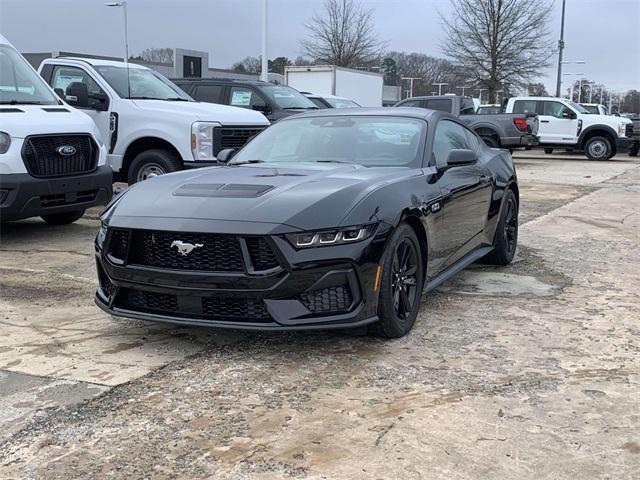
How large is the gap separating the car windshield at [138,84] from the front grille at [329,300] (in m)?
6.43

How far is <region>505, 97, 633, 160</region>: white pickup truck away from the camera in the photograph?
2269cm

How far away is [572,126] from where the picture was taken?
22766 millimetres

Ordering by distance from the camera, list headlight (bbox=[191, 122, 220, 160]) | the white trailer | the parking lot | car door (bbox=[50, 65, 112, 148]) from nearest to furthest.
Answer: the parking lot → headlight (bbox=[191, 122, 220, 160]) → car door (bbox=[50, 65, 112, 148]) → the white trailer

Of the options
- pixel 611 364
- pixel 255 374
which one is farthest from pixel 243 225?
pixel 611 364

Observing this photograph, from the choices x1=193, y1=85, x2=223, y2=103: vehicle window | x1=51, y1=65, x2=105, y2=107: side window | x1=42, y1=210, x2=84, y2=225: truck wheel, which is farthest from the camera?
x1=193, y1=85, x2=223, y2=103: vehicle window

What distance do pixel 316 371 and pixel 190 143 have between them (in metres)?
5.52

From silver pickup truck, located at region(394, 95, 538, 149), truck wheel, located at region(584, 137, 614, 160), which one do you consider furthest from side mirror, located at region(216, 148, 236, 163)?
truck wheel, located at region(584, 137, 614, 160)

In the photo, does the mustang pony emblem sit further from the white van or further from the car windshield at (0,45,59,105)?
the car windshield at (0,45,59,105)

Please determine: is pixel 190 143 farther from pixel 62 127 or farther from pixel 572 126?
pixel 572 126

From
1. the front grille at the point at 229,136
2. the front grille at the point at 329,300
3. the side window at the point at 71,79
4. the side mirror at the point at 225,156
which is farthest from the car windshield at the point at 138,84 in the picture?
the front grille at the point at 329,300

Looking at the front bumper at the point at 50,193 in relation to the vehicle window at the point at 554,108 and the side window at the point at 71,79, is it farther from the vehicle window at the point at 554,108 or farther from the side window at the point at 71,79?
the vehicle window at the point at 554,108

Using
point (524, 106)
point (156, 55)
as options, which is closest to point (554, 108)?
Answer: point (524, 106)

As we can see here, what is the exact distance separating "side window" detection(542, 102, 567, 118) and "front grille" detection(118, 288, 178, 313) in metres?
21.0

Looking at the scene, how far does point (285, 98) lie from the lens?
1275 centimetres
